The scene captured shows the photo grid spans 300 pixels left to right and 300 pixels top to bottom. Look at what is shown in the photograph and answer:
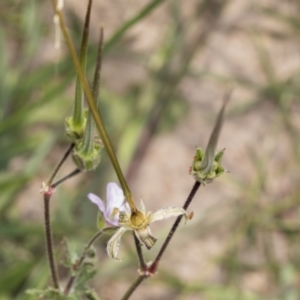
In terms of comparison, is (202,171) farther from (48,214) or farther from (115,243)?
(48,214)

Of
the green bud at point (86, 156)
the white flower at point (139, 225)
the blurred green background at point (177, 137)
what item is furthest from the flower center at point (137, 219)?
the blurred green background at point (177, 137)

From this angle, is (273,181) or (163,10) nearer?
(273,181)

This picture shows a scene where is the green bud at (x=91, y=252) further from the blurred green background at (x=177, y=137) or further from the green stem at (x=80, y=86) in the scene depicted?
the blurred green background at (x=177, y=137)

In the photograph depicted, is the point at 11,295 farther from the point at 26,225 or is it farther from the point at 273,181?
the point at 273,181

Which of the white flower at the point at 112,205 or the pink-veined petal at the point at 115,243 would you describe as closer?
the pink-veined petal at the point at 115,243

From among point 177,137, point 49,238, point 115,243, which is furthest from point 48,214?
point 177,137

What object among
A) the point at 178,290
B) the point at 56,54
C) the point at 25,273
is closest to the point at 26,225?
the point at 25,273
